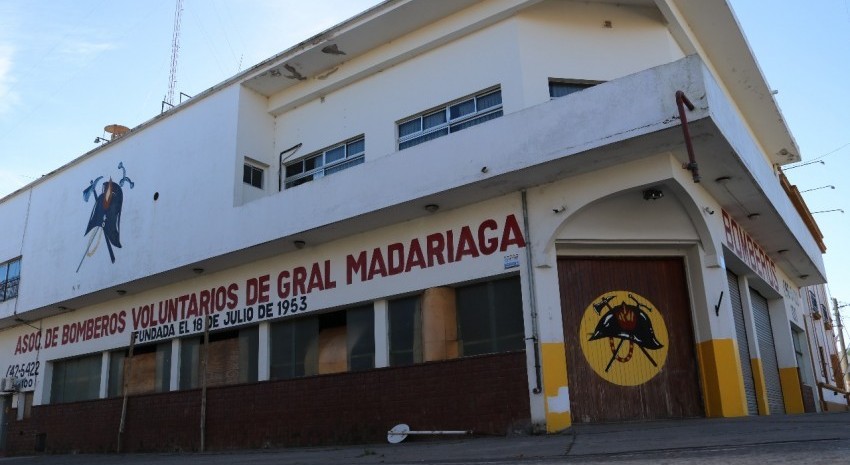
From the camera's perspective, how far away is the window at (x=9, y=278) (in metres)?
21.2

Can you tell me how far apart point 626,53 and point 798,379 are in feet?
28.0

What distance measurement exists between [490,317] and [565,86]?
4.38 meters

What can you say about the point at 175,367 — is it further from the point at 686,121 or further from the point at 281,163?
the point at 686,121

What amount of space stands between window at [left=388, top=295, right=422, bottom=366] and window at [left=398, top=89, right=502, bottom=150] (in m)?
3.23

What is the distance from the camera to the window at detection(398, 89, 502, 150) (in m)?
13.2

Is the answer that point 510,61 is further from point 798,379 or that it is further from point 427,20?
point 798,379

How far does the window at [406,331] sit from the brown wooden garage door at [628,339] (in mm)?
2679

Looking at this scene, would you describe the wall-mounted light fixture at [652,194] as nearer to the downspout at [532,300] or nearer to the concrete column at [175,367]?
the downspout at [532,300]

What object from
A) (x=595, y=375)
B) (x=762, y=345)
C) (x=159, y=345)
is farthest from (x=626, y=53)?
(x=159, y=345)

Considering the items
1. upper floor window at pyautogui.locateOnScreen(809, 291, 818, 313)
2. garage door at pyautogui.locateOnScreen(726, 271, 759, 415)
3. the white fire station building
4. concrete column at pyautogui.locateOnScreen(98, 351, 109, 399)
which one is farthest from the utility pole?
concrete column at pyautogui.locateOnScreen(98, 351, 109, 399)

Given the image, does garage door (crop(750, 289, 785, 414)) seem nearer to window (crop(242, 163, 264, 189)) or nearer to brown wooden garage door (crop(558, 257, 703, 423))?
brown wooden garage door (crop(558, 257, 703, 423))

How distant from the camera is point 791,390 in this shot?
615 inches

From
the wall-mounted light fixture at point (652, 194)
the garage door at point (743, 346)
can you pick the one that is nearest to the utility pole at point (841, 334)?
the garage door at point (743, 346)

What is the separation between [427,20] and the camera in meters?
14.0
